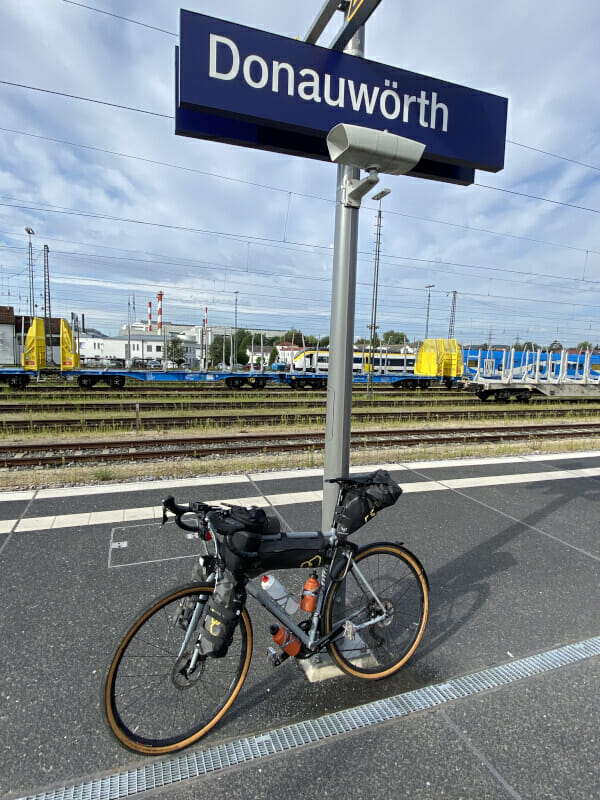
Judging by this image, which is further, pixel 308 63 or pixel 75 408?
pixel 75 408

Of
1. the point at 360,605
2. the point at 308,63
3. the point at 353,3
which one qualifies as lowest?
the point at 360,605

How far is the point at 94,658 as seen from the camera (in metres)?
2.69

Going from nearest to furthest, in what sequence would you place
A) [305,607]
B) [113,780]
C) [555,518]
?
[113,780], [305,607], [555,518]

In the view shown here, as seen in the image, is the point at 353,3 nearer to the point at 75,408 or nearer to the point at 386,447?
the point at 386,447

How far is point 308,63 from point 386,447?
7855mm

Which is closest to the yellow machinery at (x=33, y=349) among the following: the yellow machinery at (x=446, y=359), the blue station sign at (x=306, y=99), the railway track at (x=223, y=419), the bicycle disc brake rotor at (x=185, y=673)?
the railway track at (x=223, y=419)

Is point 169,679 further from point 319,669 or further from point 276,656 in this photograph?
point 319,669

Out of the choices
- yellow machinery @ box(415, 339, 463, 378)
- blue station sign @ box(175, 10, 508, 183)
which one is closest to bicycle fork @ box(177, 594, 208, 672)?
blue station sign @ box(175, 10, 508, 183)

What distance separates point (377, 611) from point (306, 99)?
9.90 feet

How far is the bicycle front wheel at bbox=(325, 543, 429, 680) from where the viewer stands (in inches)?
101

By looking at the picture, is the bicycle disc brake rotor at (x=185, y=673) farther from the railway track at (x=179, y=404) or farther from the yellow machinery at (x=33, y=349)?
the yellow machinery at (x=33, y=349)

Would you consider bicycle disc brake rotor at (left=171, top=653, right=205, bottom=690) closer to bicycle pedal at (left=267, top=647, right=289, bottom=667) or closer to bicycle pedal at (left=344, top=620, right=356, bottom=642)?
bicycle pedal at (left=267, top=647, right=289, bottom=667)

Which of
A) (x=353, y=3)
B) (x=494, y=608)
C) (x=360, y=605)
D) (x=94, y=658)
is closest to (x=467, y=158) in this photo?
(x=353, y=3)

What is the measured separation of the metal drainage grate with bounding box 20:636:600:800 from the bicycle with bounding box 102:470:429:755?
117 millimetres
